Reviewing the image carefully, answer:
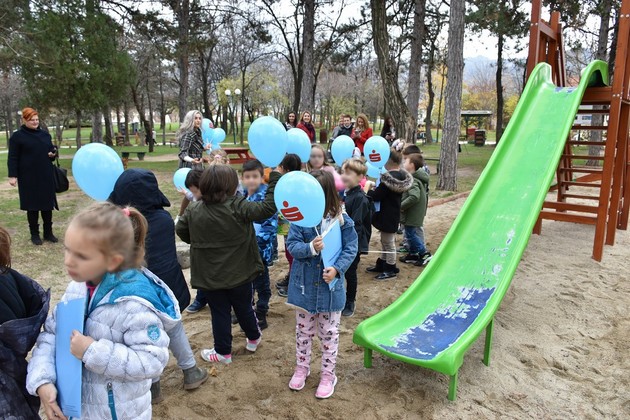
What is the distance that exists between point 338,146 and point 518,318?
2721mm

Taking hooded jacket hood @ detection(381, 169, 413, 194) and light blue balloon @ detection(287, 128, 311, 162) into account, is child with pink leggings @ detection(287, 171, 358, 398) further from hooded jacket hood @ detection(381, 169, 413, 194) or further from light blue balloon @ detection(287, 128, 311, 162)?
hooded jacket hood @ detection(381, 169, 413, 194)

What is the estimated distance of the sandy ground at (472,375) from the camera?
110 inches

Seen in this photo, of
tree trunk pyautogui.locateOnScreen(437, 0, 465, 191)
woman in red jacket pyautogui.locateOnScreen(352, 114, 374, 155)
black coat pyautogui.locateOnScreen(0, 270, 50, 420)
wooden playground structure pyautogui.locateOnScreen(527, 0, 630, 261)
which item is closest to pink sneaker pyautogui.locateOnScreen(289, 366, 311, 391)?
black coat pyautogui.locateOnScreen(0, 270, 50, 420)

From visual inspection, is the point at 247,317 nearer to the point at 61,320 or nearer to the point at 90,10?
the point at 61,320

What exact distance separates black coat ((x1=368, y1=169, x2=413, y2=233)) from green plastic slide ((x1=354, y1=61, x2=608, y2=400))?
667mm

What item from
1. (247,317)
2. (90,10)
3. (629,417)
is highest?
(90,10)

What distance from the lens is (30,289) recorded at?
1743mm


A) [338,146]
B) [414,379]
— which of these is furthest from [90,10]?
[414,379]

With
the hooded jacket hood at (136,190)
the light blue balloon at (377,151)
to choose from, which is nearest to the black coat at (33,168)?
the hooded jacket hood at (136,190)

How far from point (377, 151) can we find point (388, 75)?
7.01 m

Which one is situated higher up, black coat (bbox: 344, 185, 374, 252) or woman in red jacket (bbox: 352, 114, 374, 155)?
woman in red jacket (bbox: 352, 114, 374, 155)

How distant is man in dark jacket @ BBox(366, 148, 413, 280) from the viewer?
4.71m

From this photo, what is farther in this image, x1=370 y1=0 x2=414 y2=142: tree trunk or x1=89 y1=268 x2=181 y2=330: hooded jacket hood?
x1=370 y1=0 x2=414 y2=142: tree trunk

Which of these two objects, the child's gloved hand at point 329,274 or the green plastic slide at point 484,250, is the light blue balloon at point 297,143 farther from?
the child's gloved hand at point 329,274
